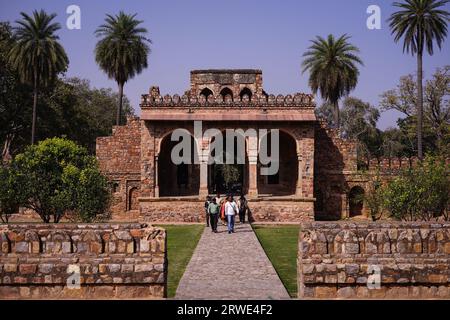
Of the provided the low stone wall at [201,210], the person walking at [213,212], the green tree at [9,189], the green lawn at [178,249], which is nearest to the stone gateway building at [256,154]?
the low stone wall at [201,210]

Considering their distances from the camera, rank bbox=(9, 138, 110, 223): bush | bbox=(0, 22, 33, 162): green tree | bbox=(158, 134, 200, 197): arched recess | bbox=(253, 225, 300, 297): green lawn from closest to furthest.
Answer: bbox=(253, 225, 300, 297): green lawn < bbox=(9, 138, 110, 223): bush < bbox=(158, 134, 200, 197): arched recess < bbox=(0, 22, 33, 162): green tree

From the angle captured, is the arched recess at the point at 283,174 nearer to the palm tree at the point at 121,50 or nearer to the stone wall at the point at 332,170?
the stone wall at the point at 332,170

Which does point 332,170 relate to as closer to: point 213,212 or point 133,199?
point 213,212

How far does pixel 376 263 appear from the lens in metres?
7.95

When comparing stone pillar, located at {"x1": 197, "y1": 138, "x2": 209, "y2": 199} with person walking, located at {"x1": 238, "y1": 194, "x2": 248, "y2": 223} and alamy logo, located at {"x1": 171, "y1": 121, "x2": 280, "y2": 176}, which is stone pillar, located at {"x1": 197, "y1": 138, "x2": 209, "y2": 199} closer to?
alamy logo, located at {"x1": 171, "y1": 121, "x2": 280, "y2": 176}

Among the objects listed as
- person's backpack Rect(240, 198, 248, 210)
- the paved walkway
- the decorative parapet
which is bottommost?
the paved walkway

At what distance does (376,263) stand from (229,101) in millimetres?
18345

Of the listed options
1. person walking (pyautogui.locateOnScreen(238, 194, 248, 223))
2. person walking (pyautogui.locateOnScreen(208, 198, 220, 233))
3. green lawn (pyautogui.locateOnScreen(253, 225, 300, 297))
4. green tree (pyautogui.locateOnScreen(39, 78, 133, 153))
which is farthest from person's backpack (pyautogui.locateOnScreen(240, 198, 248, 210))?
green tree (pyautogui.locateOnScreen(39, 78, 133, 153))

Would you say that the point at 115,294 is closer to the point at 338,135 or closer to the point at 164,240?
the point at 164,240

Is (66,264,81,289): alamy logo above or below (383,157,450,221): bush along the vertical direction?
below

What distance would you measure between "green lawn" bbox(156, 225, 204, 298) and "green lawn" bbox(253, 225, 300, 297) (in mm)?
2322

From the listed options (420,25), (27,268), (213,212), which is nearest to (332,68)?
(420,25)

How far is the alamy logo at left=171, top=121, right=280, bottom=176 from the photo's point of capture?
2538cm
